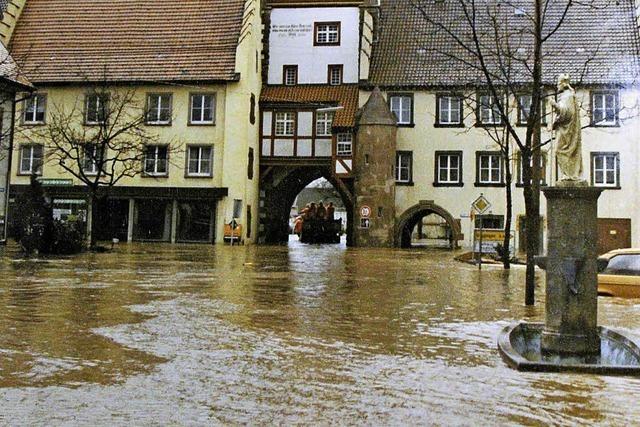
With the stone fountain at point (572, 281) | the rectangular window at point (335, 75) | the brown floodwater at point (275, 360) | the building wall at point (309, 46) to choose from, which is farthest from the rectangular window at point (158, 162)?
the stone fountain at point (572, 281)

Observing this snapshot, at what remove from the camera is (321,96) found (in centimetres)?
4431

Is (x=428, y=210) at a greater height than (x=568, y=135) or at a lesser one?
greater

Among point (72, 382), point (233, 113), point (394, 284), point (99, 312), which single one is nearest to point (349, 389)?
point (72, 382)

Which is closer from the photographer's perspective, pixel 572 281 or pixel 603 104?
pixel 572 281

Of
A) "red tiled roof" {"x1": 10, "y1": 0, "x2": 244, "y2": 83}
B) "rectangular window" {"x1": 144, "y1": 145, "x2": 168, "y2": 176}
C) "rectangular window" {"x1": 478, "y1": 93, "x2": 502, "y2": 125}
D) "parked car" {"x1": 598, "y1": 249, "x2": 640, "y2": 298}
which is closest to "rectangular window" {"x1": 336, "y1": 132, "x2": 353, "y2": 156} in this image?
"red tiled roof" {"x1": 10, "y1": 0, "x2": 244, "y2": 83}

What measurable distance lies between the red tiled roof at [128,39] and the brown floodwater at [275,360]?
29.0 meters

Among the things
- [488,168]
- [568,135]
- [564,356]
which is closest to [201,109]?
[488,168]

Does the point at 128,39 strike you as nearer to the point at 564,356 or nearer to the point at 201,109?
the point at 201,109

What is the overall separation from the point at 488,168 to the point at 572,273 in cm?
3495

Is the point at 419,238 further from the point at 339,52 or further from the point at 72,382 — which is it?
the point at 72,382

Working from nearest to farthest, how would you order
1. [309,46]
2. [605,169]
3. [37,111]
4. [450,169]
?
[605,169] < [450,169] < [37,111] < [309,46]

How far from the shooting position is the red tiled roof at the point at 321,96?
43062 millimetres

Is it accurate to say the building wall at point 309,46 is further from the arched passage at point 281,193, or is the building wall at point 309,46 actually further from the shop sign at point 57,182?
the shop sign at point 57,182

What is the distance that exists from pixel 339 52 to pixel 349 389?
4082 cm
